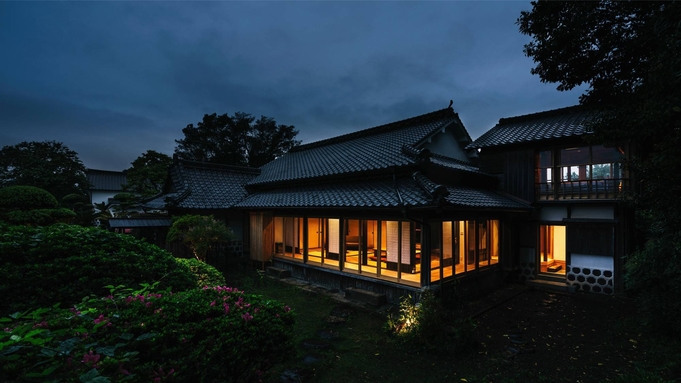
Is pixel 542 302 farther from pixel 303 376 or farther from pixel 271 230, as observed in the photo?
pixel 271 230

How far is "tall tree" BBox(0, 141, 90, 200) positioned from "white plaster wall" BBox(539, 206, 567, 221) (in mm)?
39622

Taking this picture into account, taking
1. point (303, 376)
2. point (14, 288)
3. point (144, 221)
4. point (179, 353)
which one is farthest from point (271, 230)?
point (179, 353)

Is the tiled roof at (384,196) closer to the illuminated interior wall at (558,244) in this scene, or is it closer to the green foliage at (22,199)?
the illuminated interior wall at (558,244)

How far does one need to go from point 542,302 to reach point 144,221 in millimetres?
17477

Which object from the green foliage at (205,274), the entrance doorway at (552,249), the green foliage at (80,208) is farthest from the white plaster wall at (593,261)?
the green foliage at (80,208)

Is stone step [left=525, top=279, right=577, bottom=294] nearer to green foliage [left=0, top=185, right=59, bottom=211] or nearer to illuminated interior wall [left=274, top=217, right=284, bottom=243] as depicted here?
illuminated interior wall [left=274, top=217, right=284, bottom=243]

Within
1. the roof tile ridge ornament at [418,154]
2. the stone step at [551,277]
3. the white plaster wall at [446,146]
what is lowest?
the stone step at [551,277]

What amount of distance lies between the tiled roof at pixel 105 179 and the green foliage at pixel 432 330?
4967 cm

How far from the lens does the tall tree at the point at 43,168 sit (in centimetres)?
2778

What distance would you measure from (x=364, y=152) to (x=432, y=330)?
359 inches

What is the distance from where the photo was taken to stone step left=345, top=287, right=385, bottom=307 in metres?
9.24

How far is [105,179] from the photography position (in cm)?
4438

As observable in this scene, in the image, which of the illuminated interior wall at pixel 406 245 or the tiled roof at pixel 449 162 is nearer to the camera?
the illuminated interior wall at pixel 406 245

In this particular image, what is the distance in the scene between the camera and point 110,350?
2621 mm
